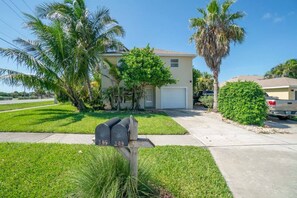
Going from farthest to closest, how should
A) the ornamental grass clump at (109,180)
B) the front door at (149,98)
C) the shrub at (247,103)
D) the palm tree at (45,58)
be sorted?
the front door at (149,98)
the palm tree at (45,58)
the shrub at (247,103)
the ornamental grass clump at (109,180)

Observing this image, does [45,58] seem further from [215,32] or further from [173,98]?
[215,32]

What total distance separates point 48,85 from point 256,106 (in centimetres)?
1280

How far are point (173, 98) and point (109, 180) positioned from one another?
1549 centimetres

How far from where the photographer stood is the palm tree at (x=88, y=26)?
12.9m

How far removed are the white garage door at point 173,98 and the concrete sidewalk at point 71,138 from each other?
10282 millimetres

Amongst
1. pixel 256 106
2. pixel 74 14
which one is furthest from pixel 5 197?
pixel 74 14

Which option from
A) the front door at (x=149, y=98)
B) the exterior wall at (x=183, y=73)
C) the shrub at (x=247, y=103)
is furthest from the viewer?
the front door at (x=149, y=98)

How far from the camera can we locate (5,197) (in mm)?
2938

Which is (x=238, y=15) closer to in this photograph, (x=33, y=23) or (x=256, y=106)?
(x=256, y=106)

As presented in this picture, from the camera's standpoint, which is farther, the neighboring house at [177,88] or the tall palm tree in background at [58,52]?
the neighboring house at [177,88]

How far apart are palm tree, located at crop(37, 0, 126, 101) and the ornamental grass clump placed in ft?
35.1

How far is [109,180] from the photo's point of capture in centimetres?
246

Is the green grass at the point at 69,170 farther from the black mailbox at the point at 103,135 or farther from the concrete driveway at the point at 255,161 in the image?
the black mailbox at the point at 103,135

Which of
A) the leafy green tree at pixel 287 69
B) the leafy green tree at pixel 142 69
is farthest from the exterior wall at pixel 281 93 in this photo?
the leafy green tree at pixel 287 69
